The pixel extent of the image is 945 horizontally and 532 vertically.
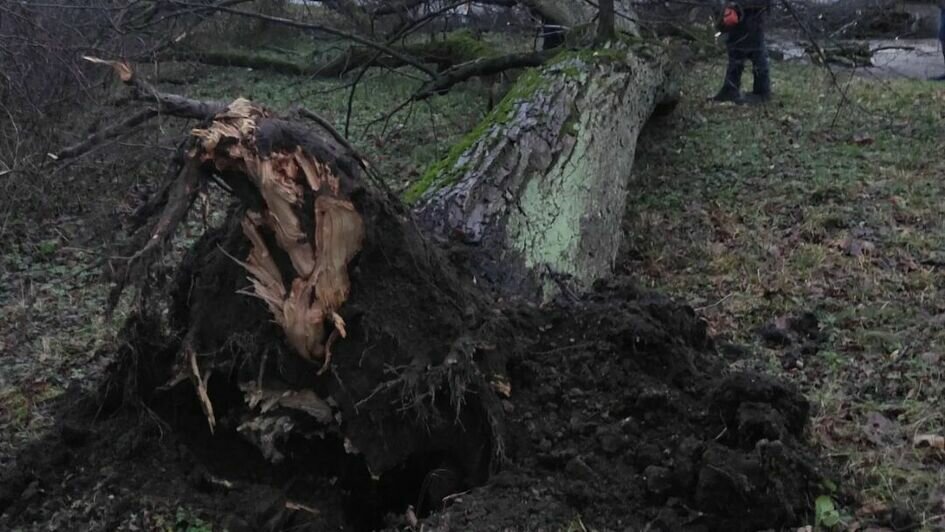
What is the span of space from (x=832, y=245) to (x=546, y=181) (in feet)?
5.64

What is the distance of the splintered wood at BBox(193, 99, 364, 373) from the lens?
3.00 metres

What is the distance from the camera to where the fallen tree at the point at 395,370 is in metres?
2.97

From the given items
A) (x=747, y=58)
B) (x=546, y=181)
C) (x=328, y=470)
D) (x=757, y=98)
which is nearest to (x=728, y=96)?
(x=757, y=98)

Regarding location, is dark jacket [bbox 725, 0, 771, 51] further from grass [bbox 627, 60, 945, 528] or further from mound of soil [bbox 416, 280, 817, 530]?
mound of soil [bbox 416, 280, 817, 530]

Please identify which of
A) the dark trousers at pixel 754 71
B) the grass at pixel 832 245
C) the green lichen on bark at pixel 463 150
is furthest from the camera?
the dark trousers at pixel 754 71

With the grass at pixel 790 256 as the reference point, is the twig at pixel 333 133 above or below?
above

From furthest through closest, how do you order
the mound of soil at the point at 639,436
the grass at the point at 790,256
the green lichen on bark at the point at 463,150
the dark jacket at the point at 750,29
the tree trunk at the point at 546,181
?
the dark jacket at the point at 750,29 → the green lichen on bark at the point at 463,150 → the tree trunk at the point at 546,181 → the grass at the point at 790,256 → the mound of soil at the point at 639,436

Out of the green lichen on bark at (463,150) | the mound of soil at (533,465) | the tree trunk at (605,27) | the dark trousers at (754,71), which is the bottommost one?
the mound of soil at (533,465)

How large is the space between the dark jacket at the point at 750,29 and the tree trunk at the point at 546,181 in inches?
103

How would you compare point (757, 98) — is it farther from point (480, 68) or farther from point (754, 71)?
point (480, 68)

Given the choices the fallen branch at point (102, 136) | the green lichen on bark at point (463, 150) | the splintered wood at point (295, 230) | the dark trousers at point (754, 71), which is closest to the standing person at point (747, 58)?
the dark trousers at point (754, 71)

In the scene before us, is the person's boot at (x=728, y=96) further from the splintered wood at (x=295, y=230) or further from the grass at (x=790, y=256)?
the splintered wood at (x=295, y=230)

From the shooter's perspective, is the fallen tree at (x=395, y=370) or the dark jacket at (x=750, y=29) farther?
the dark jacket at (x=750, y=29)

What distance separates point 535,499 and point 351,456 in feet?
2.10
